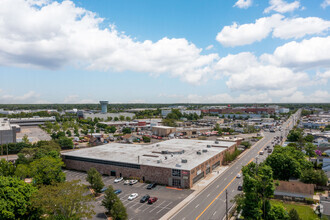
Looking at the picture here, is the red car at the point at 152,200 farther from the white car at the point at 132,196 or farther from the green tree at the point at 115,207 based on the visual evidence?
the green tree at the point at 115,207

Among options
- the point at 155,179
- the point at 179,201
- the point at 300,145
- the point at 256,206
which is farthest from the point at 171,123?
the point at 256,206

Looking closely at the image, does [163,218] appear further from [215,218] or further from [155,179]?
[155,179]

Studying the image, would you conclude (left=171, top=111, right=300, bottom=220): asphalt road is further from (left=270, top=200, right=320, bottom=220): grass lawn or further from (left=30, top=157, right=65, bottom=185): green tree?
(left=30, top=157, right=65, bottom=185): green tree

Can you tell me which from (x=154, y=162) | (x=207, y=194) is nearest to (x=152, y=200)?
(x=207, y=194)

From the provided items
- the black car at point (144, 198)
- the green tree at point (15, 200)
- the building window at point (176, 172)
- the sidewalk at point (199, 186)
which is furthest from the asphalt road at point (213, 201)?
the green tree at point (15, 200)

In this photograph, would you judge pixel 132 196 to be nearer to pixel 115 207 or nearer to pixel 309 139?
pixel 115 207

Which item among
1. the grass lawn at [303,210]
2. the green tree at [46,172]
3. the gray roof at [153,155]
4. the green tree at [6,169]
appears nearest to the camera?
the grass lawn at [303,210]
